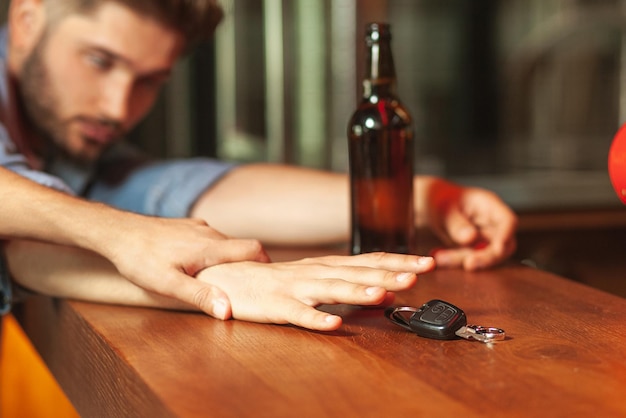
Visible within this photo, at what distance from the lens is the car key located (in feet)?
2.31

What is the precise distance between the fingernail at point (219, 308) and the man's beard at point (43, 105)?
69cm

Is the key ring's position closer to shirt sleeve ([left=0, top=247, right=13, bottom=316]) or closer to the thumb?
the thumb

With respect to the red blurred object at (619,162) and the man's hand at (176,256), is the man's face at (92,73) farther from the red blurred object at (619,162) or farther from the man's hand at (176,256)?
the red blurred object at (619,162)

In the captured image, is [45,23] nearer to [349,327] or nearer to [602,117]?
[349,327]

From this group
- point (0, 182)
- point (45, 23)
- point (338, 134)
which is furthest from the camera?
point (338, 134)

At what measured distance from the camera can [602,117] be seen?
3.24 meters

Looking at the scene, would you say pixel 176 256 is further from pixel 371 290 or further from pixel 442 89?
pixel 442 89

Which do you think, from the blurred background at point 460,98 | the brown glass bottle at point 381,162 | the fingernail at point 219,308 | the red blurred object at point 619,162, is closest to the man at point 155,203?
the fingernail at point 219,308

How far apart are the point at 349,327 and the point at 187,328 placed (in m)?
0.15

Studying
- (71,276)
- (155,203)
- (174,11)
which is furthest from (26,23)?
(71,276)

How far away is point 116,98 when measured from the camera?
1370 millimetres

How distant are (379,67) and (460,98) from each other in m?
2.40

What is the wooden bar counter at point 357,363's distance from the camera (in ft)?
1.80

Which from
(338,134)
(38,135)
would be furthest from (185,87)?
(38,135)
